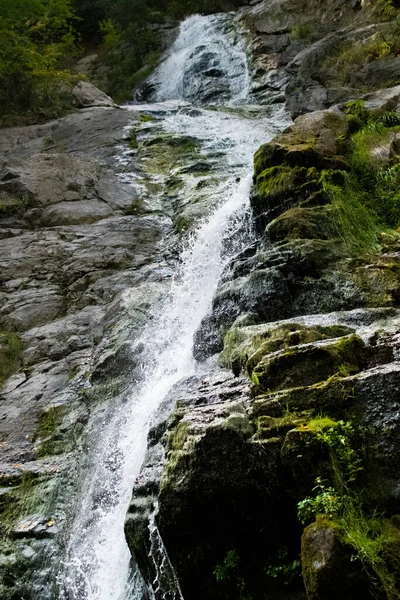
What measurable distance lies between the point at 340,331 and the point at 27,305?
697 cm

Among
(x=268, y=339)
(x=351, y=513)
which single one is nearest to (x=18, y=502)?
(x=268, y=339)

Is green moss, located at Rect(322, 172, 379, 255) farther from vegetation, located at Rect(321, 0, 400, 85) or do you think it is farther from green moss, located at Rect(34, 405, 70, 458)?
vegetation, located at Rect(321, 0, 400, 85)

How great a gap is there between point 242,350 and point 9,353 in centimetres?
548

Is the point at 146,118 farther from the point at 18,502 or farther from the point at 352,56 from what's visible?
the point at 18,502

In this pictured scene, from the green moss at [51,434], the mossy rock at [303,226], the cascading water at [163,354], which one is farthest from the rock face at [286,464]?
the green moss at [51,434]

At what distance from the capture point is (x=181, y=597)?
429cm

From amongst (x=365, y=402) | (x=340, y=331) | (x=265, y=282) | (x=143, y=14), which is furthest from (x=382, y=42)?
(x=143, y=14)

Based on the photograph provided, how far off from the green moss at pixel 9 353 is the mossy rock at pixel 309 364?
5.77 meters

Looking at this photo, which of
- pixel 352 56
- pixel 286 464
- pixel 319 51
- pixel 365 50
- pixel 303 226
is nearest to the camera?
pixel 286 464

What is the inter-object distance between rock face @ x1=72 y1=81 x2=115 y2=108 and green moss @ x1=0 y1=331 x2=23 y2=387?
12.2 m

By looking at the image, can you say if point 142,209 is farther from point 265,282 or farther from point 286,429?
point 286,429

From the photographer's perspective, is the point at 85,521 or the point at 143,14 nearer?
the point at 85,521

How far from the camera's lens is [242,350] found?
518 cm

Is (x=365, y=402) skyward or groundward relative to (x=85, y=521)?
skyward
